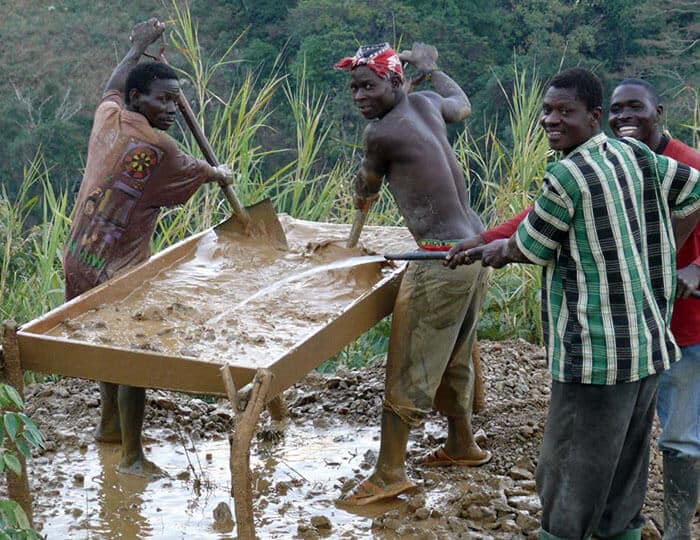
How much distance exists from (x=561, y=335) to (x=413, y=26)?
25711 millimetres

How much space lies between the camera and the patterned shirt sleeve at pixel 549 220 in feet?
9.12

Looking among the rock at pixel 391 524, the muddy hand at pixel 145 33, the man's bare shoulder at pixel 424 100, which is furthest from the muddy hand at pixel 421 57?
the rock at pixel 391 524

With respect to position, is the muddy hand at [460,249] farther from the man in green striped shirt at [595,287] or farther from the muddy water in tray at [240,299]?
the muddy water in tray at [240,299]

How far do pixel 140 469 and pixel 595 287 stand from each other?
2.30 m

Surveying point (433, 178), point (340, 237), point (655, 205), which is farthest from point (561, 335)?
point (340, 237)

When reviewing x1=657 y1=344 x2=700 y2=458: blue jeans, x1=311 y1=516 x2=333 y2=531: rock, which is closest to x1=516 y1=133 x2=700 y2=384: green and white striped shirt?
x1=657 y1=344 x2=700 y2=458: blue jeans

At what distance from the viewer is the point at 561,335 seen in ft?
9.52

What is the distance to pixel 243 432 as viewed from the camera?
9.76ft

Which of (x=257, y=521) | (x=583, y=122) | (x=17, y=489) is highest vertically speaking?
(x=583, y=122)

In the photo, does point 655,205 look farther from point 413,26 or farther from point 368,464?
point 413,26

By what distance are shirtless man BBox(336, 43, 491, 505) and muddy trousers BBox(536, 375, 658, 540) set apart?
106cm

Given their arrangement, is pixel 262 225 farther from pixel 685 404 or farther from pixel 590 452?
pixel 590 452

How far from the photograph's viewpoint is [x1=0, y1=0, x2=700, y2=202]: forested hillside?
25.0 meters

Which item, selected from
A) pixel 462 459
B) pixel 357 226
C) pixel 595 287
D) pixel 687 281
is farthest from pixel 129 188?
pixel 687 281
